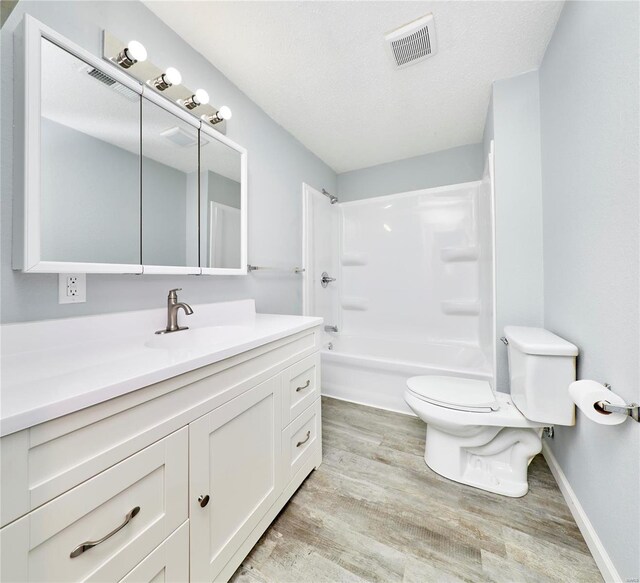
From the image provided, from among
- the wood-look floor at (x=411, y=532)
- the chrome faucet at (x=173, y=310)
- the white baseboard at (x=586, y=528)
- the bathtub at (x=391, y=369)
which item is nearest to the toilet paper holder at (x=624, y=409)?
the white baseboard at (x=586, y=528)

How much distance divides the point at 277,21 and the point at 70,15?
842 mm

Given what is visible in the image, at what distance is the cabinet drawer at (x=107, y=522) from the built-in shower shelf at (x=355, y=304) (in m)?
2.52

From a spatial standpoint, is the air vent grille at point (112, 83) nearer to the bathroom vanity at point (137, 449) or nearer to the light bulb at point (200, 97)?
the light bulb at point (200, 97)

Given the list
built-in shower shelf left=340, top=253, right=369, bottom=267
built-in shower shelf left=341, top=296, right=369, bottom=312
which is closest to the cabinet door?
built-in shower shelf left=341, top=296, right=369, bottom=312

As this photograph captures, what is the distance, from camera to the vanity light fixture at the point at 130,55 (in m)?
1.10

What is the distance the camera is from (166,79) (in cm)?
124

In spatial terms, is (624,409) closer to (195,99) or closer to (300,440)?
(300,440)

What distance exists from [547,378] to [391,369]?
106 cm

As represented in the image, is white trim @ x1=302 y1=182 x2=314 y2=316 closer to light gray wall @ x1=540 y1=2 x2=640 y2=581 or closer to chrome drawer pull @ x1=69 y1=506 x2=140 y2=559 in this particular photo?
light gray wall @ x1=540 y1=2 x2=640 y2=581

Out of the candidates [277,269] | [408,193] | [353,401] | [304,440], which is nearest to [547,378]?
[304,440]

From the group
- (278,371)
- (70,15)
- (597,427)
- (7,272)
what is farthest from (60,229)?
(597,427)

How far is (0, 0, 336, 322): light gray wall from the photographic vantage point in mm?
857

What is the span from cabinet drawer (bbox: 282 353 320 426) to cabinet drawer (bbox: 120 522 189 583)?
20.7 inches

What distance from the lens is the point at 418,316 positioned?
2855 millimetres
